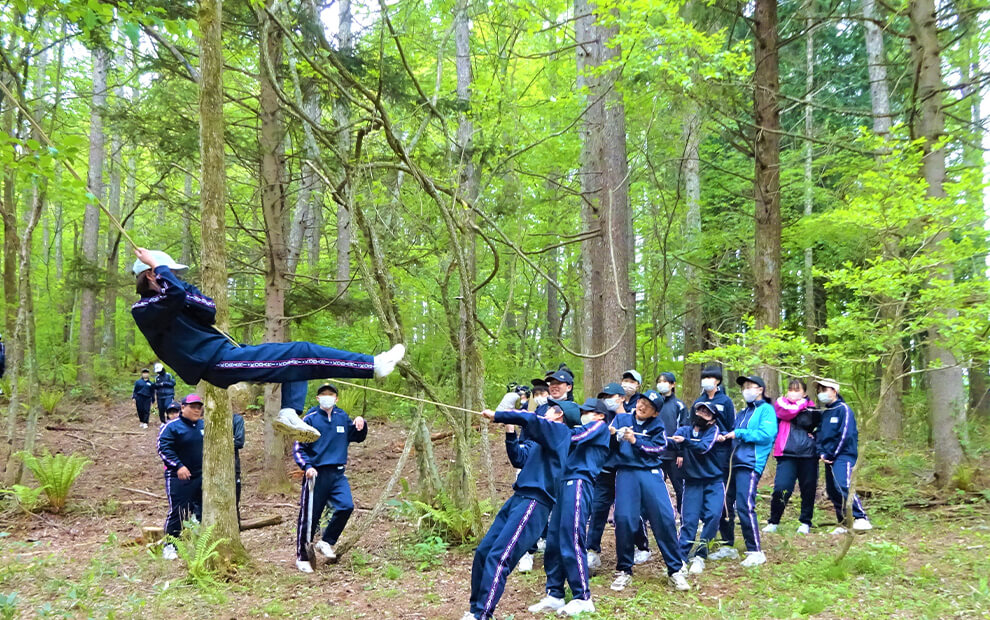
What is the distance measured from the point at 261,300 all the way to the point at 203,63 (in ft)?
29.0

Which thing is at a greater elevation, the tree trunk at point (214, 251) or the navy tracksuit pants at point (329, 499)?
the tree trunk at point (214, 251)

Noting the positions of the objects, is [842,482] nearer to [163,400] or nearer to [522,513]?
[522,513]

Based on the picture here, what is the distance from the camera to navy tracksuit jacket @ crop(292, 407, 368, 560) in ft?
22.3

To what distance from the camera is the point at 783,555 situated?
687 cm

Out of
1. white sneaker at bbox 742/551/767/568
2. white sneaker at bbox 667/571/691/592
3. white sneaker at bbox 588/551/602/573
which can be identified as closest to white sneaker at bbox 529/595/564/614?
white sneaker at bbox 667/571/691/592

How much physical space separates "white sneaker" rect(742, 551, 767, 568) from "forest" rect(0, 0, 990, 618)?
160mm

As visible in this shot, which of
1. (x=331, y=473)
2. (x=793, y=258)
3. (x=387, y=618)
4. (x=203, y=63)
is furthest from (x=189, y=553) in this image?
(x=793, y=258)

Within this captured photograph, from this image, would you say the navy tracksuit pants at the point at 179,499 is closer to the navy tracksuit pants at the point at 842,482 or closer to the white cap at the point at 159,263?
the white cap at the point at 159,263

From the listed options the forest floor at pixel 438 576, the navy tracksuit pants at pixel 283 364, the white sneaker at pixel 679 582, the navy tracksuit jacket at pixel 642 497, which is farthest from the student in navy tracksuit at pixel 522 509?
the white sneaker at pixel 679 582

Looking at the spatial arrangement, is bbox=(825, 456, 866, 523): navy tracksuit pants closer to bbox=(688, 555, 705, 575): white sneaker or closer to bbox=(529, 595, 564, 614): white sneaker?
bbox=(688, 555, 705, 575): white sneaker

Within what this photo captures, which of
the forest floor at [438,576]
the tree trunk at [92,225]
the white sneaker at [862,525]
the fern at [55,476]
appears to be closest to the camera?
the forest floor at [438,576]

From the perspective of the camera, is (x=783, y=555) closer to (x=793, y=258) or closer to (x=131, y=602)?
(x=131, y=602)

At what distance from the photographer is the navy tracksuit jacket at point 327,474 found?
268 inches

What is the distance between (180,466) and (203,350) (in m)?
3.27
